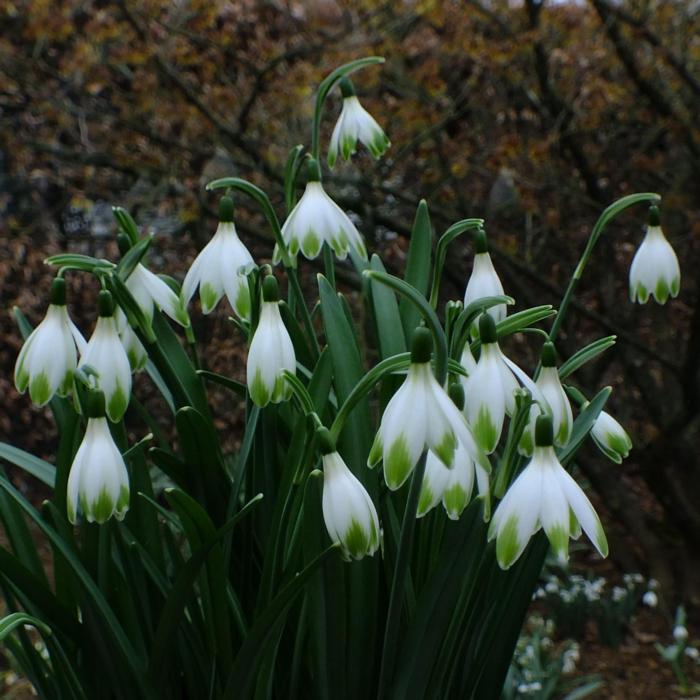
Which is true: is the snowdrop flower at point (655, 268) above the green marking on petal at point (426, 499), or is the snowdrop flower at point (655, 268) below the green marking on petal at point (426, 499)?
above

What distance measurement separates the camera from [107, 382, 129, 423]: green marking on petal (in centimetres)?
113

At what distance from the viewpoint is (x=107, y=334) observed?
→ 3.70 feet

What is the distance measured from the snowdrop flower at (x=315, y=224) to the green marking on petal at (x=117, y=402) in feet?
1.11

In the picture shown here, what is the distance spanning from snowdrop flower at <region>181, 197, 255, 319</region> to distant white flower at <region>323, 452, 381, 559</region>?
0.38 meters

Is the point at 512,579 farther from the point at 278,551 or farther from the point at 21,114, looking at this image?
the point at 21,114

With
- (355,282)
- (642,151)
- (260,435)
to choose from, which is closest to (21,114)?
(355,282)

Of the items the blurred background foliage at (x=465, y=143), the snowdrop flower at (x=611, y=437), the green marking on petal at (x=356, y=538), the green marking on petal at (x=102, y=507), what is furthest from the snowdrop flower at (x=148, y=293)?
the blurred background foliage at (x=465, y=143)

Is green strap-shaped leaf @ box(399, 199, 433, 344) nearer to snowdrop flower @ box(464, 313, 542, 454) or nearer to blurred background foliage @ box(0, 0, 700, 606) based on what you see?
snowdrop flower @ box(464, 313, 542, 454)

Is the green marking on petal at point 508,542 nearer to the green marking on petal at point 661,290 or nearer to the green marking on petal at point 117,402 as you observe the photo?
the green marking on petal at point 117,402

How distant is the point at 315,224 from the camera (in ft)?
4.44

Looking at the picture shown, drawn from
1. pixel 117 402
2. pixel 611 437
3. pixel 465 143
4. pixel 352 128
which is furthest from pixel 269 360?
pixel 465 143

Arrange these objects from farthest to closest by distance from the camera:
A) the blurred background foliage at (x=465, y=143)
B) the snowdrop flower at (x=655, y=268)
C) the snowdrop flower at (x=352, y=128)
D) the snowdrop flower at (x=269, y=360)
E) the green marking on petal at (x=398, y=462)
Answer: the blurred background foliage at (x=465, y=143), the snowdrop flower at (x=352, y=128), the snowdrop flower at (x=655, y=268), the snowdrop flower at (x=269, y=360), the green marking on petal at (x=398, y=462)

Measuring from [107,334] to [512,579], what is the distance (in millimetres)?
610

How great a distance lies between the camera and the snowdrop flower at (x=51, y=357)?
1111 millimetres
